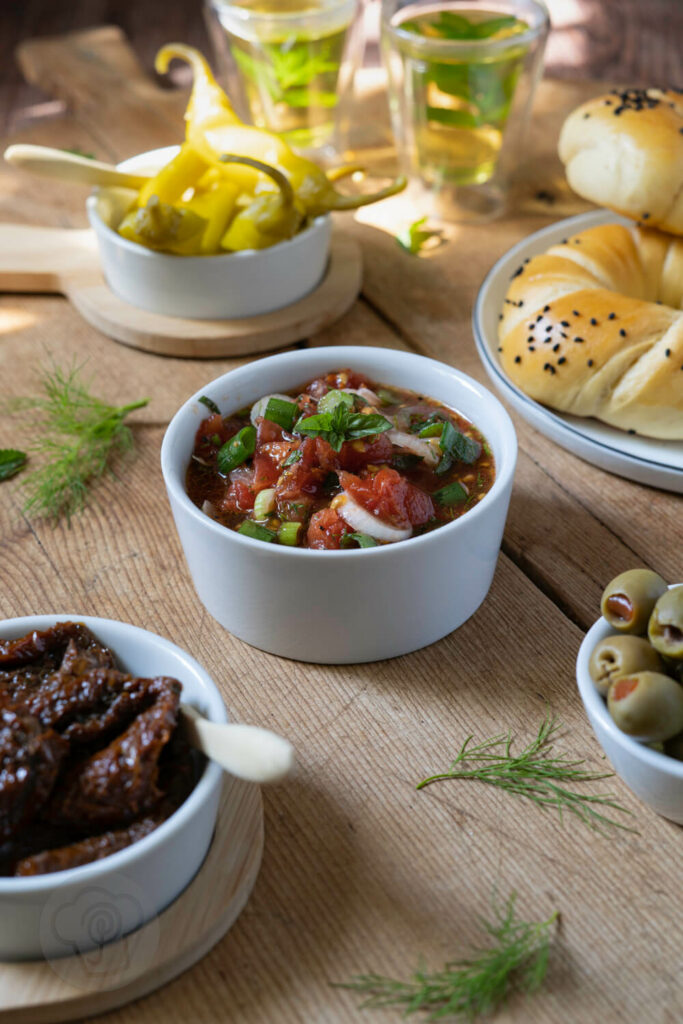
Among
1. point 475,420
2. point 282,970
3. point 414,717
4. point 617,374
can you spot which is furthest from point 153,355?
point 282,970

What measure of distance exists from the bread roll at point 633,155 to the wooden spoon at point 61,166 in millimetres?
1006

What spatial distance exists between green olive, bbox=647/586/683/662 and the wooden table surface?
220mm

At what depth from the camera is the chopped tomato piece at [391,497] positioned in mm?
1506

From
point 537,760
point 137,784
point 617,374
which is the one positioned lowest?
point 537,760

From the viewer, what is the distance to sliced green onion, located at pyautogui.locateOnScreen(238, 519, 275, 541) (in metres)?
1.48

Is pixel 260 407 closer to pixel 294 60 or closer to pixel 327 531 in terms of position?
pixel 327 531

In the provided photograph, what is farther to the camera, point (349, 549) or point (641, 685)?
point (349, 549)

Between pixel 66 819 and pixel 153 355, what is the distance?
1361 mm

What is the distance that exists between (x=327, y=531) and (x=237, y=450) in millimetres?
250

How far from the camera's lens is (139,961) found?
1.12m

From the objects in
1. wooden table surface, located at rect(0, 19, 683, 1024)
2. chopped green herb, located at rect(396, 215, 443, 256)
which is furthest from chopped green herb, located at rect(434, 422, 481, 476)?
chopped green herb, located at rect(396, 215, 443, 256)

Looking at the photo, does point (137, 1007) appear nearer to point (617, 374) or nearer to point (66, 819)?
point (66, 819)

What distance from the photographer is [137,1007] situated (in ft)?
3.71

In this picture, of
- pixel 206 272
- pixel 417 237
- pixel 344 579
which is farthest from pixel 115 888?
pixel 417 237
